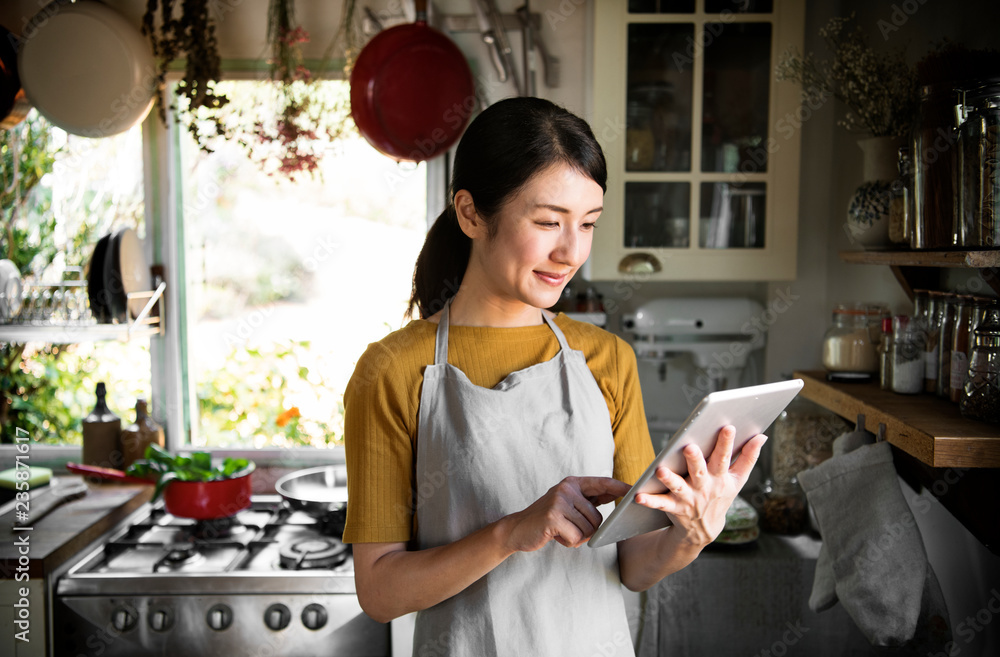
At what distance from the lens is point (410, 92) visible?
194 cm

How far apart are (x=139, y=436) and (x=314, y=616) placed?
89 centimetres

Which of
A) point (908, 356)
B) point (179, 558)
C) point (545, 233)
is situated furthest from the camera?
point (179, 558)

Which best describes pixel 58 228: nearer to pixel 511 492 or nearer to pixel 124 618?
pixel 124 618

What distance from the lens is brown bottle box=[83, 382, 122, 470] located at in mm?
2189

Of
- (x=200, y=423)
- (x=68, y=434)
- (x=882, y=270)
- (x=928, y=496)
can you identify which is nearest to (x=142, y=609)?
(x=200, y=423)

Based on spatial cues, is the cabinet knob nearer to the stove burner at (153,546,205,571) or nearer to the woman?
the woman

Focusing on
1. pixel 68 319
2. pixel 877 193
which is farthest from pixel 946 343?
pixel 68 319

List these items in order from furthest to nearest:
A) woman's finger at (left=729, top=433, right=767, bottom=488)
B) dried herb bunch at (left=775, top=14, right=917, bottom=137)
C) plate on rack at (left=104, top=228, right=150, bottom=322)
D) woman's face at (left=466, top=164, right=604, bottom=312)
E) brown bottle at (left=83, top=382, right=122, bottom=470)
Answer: brown bottle at (left=83, top=382, right=122, bottom=470)
plate on rack at (left=104, top=228, right=150, bottom=322)
dried herb bunch at (left=775, top=14, right=917, bottom=137)
woman's face at (left=466, top=164, right=604, bottom=312)
woman's finger at (left=729, top=433, right=767, bottom=488)

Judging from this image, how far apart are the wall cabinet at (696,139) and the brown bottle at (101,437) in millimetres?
1422

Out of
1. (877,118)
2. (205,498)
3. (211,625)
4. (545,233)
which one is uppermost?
(877,118)

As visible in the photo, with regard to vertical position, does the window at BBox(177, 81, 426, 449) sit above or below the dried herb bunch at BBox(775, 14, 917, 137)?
below

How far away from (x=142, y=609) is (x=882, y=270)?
1794 millimetres

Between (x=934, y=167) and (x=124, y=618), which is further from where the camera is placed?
(x=124, y=618)

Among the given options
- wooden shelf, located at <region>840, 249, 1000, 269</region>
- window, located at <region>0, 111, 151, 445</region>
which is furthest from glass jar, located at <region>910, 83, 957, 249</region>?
window, located at <region>0, 111, 151, 445</region>
